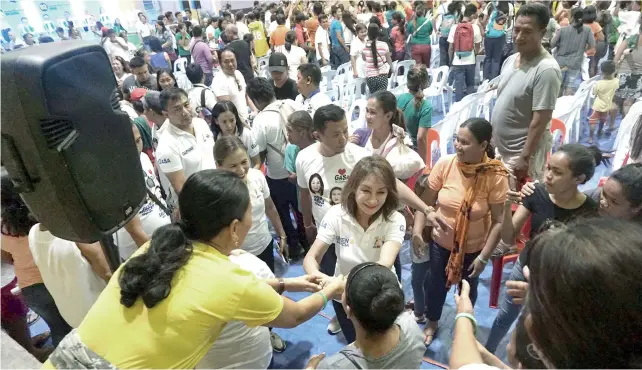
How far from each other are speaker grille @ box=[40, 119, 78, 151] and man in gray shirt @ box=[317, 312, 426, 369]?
948mm

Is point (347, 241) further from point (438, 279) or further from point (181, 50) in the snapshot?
point (181, 50)

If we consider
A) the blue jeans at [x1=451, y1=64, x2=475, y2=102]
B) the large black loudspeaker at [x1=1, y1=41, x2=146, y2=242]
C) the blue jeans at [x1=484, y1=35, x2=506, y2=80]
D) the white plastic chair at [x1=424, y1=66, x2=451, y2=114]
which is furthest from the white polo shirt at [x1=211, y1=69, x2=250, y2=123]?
the blue jeans at [x1=484, y1=35, x2=506, y2=80]

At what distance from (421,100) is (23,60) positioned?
2918 mm

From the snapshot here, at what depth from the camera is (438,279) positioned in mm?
2398

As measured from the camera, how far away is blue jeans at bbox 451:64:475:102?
20.9 ft

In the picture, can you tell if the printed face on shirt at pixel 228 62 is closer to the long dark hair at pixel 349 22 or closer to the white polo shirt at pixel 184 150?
the white polo shirt at pixel 184 150

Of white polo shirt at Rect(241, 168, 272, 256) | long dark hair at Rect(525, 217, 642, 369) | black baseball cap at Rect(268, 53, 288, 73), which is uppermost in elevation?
long dark hair at Rect(525, 217, 642, 369)

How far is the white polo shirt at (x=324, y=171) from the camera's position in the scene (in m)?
2.32

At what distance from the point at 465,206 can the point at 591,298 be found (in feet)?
4.69

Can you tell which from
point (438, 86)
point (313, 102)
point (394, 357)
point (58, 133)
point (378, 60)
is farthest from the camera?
point (438, 86)

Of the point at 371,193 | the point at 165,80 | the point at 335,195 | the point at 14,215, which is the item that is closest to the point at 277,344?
the point at 335,195

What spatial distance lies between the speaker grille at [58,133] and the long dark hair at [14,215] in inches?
35.4

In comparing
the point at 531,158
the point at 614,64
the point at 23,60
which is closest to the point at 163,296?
the point at 23,60

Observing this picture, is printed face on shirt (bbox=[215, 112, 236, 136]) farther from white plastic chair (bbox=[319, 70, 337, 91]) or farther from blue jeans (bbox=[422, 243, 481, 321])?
white plastic chair (bbox=[319, 70, 337, 91])
